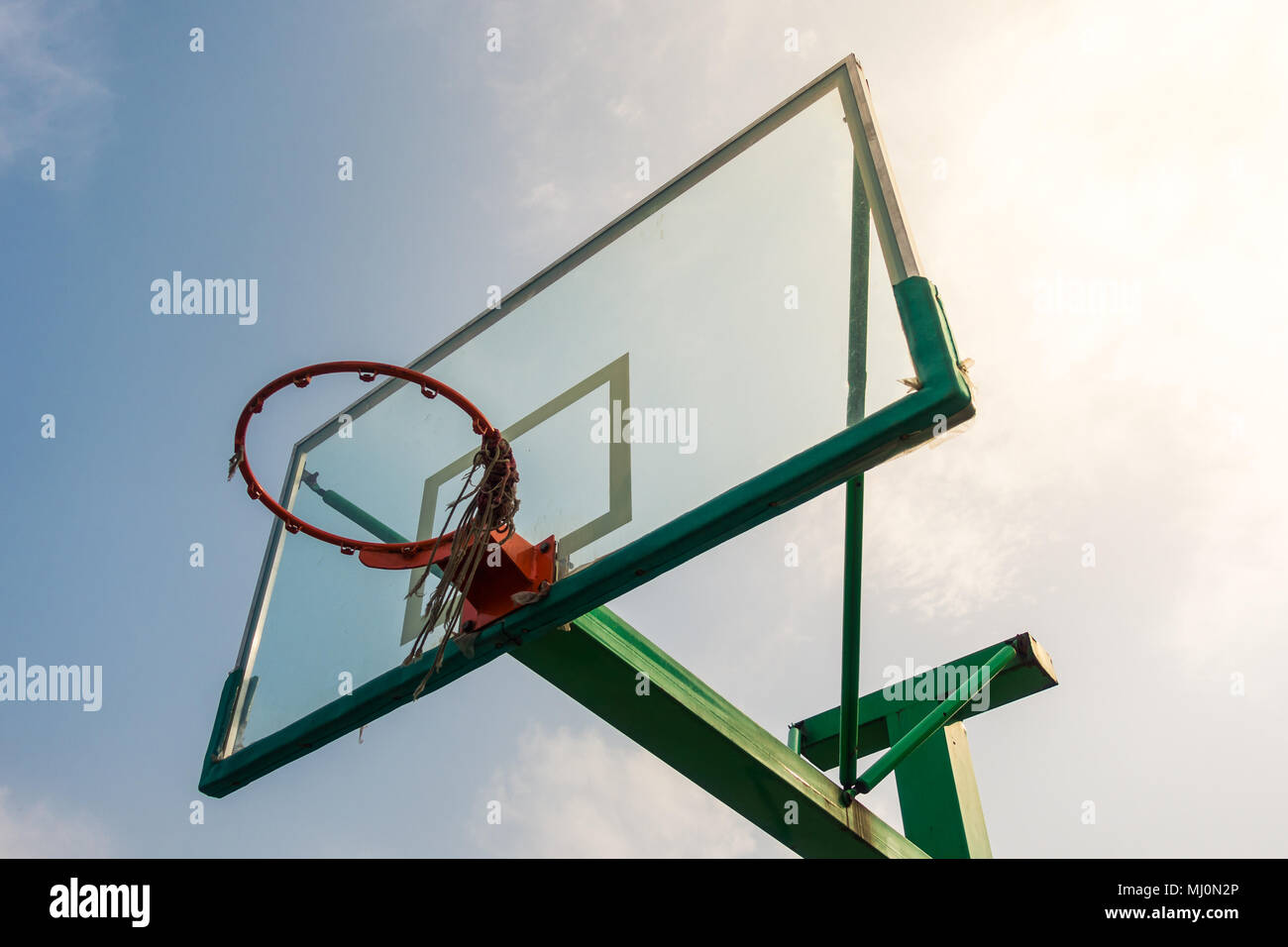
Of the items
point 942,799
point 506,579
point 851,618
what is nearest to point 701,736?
point 851,618

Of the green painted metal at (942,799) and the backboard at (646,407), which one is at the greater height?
the backboard at (646,407)

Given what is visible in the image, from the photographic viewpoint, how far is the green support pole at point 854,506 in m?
2.64

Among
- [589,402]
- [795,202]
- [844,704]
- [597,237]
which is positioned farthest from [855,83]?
[844,704]

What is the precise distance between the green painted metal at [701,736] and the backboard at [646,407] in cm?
22

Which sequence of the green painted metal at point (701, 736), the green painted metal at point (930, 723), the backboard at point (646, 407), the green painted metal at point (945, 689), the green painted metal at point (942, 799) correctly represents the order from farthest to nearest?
the green painted metal at point (945, 689), the green painted metal at point (942, 799), the green painted metal at point (930, 723), the green painted metal at point (701, 736), the backboard at point (646, 407)

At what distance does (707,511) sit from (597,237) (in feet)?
4.40

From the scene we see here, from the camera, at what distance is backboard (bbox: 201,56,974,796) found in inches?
103

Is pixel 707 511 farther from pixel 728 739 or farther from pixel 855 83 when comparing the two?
pixel 855 83

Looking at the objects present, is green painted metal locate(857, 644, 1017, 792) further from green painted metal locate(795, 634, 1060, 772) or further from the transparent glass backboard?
the transparent glass backboard

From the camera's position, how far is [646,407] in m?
3.06

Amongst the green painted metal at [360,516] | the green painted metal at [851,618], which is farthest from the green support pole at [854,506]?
the green painted metal at [360,516]

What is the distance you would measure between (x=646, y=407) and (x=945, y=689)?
2.04 m

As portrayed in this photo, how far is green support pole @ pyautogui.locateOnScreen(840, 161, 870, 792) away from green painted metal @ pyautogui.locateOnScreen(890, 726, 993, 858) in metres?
0.69

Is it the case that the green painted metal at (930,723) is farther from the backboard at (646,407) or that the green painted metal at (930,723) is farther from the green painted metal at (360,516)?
the green painted metal at (360,516)
